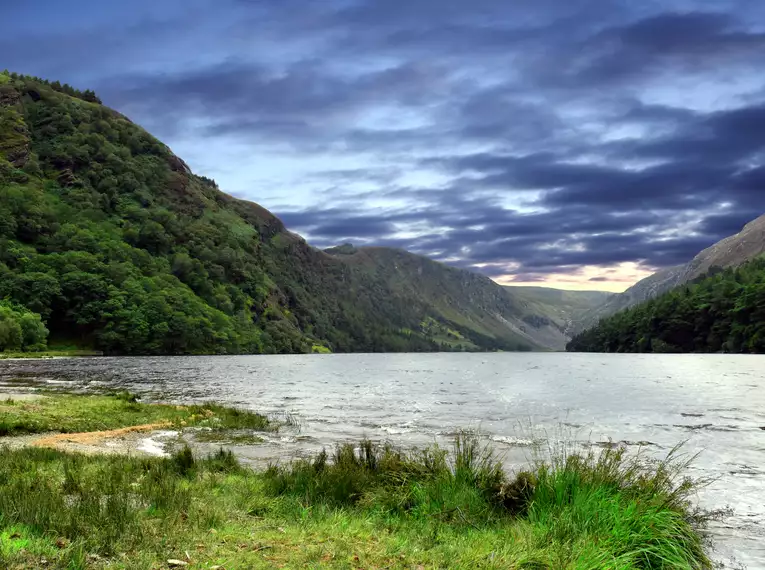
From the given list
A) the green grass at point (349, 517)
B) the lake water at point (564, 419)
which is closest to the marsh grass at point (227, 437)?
the lake water at point (564, 419)

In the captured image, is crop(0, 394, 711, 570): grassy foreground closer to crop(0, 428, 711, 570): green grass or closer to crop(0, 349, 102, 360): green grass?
crop(0, 428, 711, 570): green grass

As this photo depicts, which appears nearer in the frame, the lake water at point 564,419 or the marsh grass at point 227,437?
the lake water at point 564,419

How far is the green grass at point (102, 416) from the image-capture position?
28.2m

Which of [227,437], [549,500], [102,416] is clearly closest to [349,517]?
[549,500]

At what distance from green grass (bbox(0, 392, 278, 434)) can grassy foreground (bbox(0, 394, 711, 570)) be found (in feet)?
43.3

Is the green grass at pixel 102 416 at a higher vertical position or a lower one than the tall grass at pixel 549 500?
lower

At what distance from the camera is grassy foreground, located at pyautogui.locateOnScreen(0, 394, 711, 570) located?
31.3 ft

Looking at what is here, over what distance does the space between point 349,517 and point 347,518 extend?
0.54ft

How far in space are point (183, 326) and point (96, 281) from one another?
3025cm

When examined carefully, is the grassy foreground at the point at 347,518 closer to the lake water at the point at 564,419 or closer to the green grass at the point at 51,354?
the lake water at the point at 564,419

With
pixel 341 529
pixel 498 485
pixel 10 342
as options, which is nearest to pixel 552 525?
pixel 498 485

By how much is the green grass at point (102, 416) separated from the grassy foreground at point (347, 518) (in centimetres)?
1320

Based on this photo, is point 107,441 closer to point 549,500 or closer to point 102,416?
point 102,416

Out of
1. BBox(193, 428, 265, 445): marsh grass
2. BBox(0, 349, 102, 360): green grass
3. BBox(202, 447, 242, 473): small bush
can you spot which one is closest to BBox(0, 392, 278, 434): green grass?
BBox(193, 428, 265, 445): marsh grass
